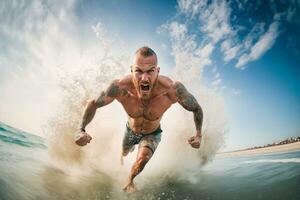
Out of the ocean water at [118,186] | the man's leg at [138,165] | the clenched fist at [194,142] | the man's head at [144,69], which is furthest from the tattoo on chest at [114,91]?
the ocean water at [118,186]

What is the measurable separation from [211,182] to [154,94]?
8185 mm

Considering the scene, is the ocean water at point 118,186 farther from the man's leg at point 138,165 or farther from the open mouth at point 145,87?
the open mouth at point 145,87

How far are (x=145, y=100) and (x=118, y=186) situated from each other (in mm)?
6519

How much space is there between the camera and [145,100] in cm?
514

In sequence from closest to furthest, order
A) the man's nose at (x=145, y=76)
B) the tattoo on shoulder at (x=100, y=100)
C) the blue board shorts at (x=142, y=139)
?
the man's nose at (x=145, y=76)
the tattoo on shoulder at (x=100, y=100)
the blue board shorts at (x=142, y=139)

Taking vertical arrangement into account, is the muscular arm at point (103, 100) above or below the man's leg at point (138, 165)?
above

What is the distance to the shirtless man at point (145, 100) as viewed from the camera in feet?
14.7

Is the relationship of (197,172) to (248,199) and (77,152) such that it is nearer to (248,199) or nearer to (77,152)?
(248,199)

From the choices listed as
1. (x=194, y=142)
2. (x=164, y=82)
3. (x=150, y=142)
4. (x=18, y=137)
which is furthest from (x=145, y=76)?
(x=18, y=137)

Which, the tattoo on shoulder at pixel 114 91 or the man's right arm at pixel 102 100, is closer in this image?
the man's right arm at pixel 102 100

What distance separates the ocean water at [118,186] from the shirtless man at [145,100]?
14.8ft

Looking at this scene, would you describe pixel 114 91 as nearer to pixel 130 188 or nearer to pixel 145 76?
pixel 145 76

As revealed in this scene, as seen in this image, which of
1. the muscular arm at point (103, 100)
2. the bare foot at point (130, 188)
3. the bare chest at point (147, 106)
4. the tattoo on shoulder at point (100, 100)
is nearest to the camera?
A: the bare foot at point (130, 188)

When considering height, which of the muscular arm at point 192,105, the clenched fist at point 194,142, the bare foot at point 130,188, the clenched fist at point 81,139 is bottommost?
the bare foot at point 130,188
